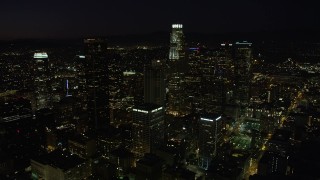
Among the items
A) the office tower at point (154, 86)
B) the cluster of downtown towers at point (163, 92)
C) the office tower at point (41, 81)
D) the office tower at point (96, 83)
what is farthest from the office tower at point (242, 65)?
the office tower at point (41, 81)

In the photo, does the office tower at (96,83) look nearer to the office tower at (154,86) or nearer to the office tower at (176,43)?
the office tower at (154,86)

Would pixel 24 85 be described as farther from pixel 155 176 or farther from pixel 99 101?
pixel 155 176

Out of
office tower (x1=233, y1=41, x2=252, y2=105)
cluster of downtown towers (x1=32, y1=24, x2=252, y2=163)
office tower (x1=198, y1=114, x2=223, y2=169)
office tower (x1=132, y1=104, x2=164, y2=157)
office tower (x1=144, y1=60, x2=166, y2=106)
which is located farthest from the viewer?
office tower (x1=233, y1=41, x2=252, y2=105)

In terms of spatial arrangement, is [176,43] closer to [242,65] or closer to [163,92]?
[242,65]

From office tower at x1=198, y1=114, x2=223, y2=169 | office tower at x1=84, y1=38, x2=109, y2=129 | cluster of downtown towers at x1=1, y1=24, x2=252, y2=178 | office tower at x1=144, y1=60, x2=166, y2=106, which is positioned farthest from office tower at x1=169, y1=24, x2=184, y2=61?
office tower at x1=198, y1=114, x2=223, y2=169

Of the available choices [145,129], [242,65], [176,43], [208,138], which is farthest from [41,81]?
[242,65]

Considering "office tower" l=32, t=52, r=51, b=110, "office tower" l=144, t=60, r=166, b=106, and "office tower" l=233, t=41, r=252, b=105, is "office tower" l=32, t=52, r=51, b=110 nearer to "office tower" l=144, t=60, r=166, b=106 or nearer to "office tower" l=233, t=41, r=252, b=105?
"office tower" l=144, t=60, r=166, b=106

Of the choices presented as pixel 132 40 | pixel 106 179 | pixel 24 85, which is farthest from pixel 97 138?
pixel 132 40

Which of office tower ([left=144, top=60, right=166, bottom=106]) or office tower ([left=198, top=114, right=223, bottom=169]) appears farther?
office tower ([left=144, top=60, right=166, bottom=106])
